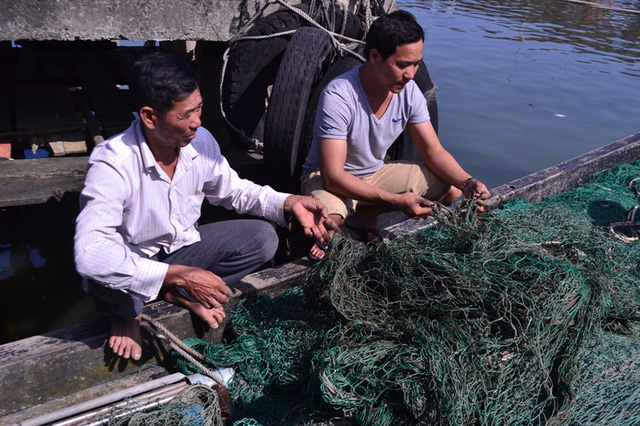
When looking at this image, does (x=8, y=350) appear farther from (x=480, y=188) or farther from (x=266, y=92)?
(x=266, y=92)

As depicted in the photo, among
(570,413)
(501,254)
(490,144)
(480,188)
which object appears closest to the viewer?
(570,413)

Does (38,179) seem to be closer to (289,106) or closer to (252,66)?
(289,106)

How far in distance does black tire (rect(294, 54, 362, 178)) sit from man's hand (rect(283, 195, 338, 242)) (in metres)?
1.60

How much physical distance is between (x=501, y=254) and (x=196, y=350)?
1.55 metres

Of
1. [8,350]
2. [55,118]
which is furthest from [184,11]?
[8,350]

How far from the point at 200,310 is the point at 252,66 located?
2.85 metres

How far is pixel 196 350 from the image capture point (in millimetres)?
2809

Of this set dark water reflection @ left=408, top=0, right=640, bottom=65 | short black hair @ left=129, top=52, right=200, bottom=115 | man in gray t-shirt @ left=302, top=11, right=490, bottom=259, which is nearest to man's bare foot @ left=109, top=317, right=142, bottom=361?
short black hair @ left=129, top=52, right=200, bottom=115

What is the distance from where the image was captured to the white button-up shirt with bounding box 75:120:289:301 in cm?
233

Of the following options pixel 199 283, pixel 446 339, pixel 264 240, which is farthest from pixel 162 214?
pixel 446 339

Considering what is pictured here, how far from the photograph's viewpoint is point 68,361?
2.49 metres

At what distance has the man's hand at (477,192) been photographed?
3287 millimetres

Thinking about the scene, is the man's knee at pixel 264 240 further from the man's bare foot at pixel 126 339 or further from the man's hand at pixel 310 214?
the man's bare foot at pixel 126 339

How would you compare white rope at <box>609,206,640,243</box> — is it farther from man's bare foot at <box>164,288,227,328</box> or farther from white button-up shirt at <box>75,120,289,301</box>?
man's bare foot at <box>164,288,227,328</box>
